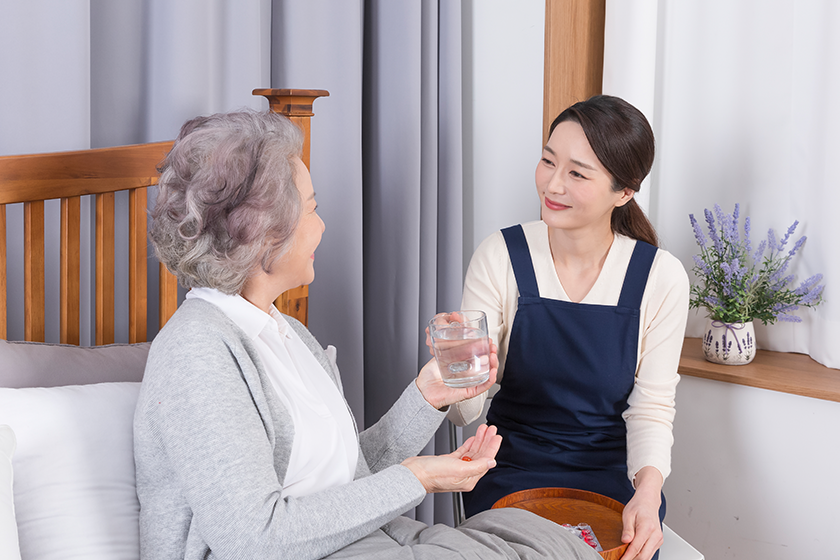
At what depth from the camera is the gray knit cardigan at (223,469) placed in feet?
2.93

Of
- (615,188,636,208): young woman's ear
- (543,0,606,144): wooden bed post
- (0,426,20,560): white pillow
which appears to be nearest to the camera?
(0,426,20,560): white pillow

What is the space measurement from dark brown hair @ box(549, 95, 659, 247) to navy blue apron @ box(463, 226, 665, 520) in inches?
7.9

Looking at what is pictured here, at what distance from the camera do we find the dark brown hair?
1.47m

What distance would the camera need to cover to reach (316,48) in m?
1.67

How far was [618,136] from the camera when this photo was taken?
1.47 metres

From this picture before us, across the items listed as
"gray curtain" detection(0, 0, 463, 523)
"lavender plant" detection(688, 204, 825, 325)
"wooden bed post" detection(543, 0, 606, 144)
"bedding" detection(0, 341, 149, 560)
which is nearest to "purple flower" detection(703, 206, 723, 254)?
"lavender plant" detection(688, 204, 825, 325)

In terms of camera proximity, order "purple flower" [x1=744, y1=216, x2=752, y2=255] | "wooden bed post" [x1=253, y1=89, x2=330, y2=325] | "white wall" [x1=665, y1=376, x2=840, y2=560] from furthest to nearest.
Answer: "purple flower" [x1=744, y1=216, x2=752, y2=255] < "white wall" [x1=665, y1=376, x2=840, y2=560] < "wooden bed post" [x1=253, y1=89, x2=330, y2=325]

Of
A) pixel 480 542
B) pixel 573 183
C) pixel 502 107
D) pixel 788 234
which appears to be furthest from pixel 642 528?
pixel 502 107

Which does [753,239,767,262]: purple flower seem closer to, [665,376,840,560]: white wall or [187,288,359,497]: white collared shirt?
[665,376,840,560]: white wall

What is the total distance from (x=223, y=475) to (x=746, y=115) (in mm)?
1817

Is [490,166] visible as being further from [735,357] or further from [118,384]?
[118,384]

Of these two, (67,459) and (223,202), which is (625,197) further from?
(67,459)

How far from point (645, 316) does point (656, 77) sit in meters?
0.99

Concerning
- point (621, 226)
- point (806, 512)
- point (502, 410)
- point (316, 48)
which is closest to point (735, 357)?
point (806, 512)
